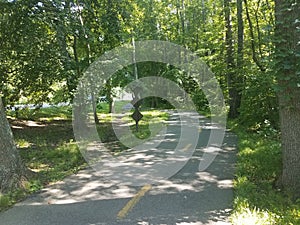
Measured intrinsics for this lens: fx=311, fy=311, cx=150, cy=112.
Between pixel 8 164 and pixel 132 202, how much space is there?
8.73 ft

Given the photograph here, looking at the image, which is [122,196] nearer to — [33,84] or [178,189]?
[178,189]

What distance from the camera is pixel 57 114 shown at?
77.5ft

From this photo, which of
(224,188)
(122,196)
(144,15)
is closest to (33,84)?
(122,196)

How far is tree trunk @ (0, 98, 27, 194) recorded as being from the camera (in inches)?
240

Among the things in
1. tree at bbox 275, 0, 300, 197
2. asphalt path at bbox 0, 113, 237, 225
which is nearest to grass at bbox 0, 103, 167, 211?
asphalt path at bbox 0, 113, 237, 225

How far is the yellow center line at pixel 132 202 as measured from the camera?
506cm

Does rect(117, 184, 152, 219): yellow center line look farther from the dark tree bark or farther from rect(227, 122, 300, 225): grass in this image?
the dark tree bark

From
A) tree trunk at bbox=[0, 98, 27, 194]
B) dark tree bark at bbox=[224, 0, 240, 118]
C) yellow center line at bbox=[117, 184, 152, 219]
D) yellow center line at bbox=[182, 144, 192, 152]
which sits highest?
dark tree bark at bbox=[224, 0, 240, 118]

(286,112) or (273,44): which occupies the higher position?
(273,44)

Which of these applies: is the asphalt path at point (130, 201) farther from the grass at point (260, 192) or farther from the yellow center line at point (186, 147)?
the yellow center line at point (186, 147)

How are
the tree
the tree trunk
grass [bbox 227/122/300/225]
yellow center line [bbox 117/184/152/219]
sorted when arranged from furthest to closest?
the tree trunk → the tree → yellow center line [bbox 117/184/152/219] → grass [bbox 227/122/300/225]

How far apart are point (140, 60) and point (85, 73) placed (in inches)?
641

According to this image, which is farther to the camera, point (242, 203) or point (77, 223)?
point (242, 203)

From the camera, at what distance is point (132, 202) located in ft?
18.4
